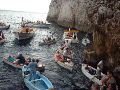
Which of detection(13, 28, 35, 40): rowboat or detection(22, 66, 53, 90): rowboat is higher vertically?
detection(13, 28, 35, 40): rowboat

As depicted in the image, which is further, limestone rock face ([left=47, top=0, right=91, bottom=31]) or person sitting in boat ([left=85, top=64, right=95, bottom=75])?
limestone rock face ([left=47, top=0, right=91, bottom=31])

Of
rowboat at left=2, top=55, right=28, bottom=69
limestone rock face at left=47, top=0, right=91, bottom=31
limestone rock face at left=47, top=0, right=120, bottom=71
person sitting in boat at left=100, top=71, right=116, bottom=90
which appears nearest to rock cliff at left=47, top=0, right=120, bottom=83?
limestone rock face at left=47, top=0, right=120, bottom=71

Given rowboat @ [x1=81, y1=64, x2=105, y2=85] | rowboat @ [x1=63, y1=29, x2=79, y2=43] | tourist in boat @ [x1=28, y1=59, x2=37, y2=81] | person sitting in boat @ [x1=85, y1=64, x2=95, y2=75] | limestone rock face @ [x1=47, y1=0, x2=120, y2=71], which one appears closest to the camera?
tourist in boat @ [x1=28, y1=59, x2=37, y2=81]

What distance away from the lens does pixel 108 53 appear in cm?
3006

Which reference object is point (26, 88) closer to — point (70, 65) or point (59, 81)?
point (59, 81)

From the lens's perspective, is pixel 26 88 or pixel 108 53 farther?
pixel 108 53

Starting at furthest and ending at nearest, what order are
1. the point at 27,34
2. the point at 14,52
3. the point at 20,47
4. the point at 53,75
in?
the point at 27,34 → the point at 20,47 → the point at 14,52 → the point at 53,75

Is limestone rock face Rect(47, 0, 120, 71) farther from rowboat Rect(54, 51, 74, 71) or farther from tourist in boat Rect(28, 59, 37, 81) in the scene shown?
tourist in boat Rect(28, 59, 37, 81)

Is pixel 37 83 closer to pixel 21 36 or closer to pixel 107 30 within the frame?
pixel 107 30

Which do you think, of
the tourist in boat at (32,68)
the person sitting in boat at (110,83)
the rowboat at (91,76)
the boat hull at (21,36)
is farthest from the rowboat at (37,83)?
the boat hull at (21,36)

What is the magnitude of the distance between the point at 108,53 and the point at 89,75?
11.3 ft

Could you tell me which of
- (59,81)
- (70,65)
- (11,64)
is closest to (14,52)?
(11,64)

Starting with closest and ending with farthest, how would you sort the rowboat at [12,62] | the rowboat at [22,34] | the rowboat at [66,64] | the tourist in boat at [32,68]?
the tourist in boat at [32,68] → the rowboat at [12,62] → the rowboat at [66,64] → the rowboat at [22,34]

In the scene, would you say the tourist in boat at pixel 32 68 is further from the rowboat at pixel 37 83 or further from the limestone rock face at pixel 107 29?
the limestone rock face at pixel 107 29
